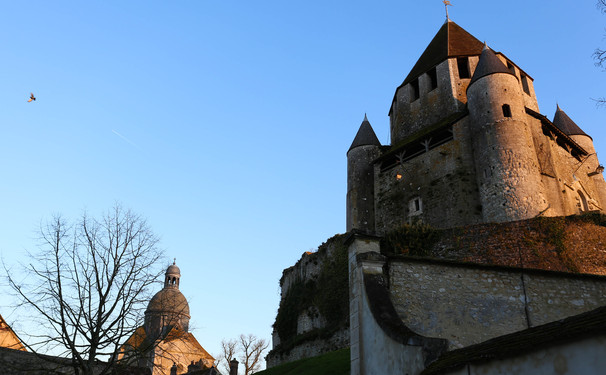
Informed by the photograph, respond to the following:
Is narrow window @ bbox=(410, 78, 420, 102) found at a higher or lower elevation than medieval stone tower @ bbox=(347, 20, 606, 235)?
higher

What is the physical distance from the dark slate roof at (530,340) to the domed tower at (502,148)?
1683 cm

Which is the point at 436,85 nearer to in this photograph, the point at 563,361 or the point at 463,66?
the point at 463,66

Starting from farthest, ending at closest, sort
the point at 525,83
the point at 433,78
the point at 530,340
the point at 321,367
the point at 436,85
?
the point at 433,78 → the point at 436,85 → the point at 525,83 → the point at 321,367 → the point at 530,340

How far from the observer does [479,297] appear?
32.8 ft

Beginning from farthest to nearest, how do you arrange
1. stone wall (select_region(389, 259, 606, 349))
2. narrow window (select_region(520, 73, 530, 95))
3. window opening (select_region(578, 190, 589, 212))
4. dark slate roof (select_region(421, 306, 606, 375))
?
narrow window (select_region(520, 73, 530, 95)) < window opening (select_region(578, 190, 589, 212)) < stone wall (select_region(389, 259, 606, 349)) < dark slate roof (select_region(421, 306, 606, 375))

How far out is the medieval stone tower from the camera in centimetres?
2292

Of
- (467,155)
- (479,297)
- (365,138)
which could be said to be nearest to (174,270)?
(365,138)

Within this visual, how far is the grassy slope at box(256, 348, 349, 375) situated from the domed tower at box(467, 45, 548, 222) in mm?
9824

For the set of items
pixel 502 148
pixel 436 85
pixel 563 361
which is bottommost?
pixel 563 361

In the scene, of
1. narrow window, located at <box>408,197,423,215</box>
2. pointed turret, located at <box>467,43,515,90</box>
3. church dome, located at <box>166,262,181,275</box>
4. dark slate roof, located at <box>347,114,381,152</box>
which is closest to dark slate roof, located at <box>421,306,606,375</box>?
narrow window, located at <box>408,197,423,215</box>

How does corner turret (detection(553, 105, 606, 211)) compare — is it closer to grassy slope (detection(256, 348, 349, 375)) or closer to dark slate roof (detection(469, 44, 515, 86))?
dark slate roof (detection(469, 44, 515, 86))

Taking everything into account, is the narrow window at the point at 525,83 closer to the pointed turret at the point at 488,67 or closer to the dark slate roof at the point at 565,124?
the dark slate roof at the point at 565,124

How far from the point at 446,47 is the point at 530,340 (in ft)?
97.5

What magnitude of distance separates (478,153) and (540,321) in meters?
15.4
